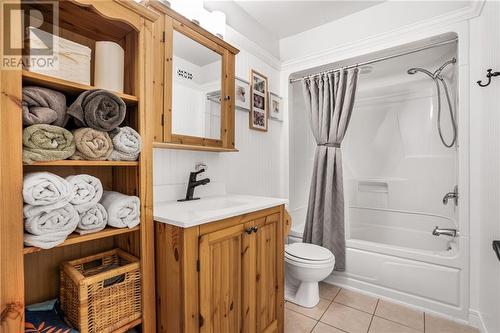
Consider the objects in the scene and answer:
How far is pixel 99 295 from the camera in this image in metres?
0.95

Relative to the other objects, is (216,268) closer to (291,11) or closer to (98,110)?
(98,110)

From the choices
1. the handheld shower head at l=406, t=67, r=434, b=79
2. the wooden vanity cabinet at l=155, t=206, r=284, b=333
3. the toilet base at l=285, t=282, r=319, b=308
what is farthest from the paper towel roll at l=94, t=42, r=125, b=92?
the handheld shower head at l=406, t=67, r=434, b=79

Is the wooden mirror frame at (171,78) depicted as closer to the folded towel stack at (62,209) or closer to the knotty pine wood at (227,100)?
the knotty pine wood at (227,100)

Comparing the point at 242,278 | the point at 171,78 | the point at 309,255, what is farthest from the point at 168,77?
the point at 309,255

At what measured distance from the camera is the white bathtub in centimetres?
180

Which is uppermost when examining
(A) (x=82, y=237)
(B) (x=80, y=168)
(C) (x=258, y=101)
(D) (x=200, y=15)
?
(D) (x=200, y=15)

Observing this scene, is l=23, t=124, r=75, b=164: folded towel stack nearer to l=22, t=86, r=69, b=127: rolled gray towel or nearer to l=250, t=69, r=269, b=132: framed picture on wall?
l=22, t=86, r=69, b=127: rolled gray towel

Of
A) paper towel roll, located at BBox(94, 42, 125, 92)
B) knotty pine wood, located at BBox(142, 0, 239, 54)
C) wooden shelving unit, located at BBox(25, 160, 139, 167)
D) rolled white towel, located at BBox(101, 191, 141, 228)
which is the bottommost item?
rolled white towel, located at BBox(101, 191, 141, 228)

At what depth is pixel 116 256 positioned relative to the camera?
3.94ft

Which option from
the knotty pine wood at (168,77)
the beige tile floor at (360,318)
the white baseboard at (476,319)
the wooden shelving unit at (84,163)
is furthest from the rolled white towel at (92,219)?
the white baseboard at (476,319)

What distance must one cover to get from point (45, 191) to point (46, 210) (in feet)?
0.21

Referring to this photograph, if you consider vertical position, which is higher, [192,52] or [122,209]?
[192,52]

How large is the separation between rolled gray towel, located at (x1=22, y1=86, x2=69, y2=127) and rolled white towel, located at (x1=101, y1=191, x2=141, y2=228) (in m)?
0.35

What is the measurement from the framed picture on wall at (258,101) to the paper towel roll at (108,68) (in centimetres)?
125
